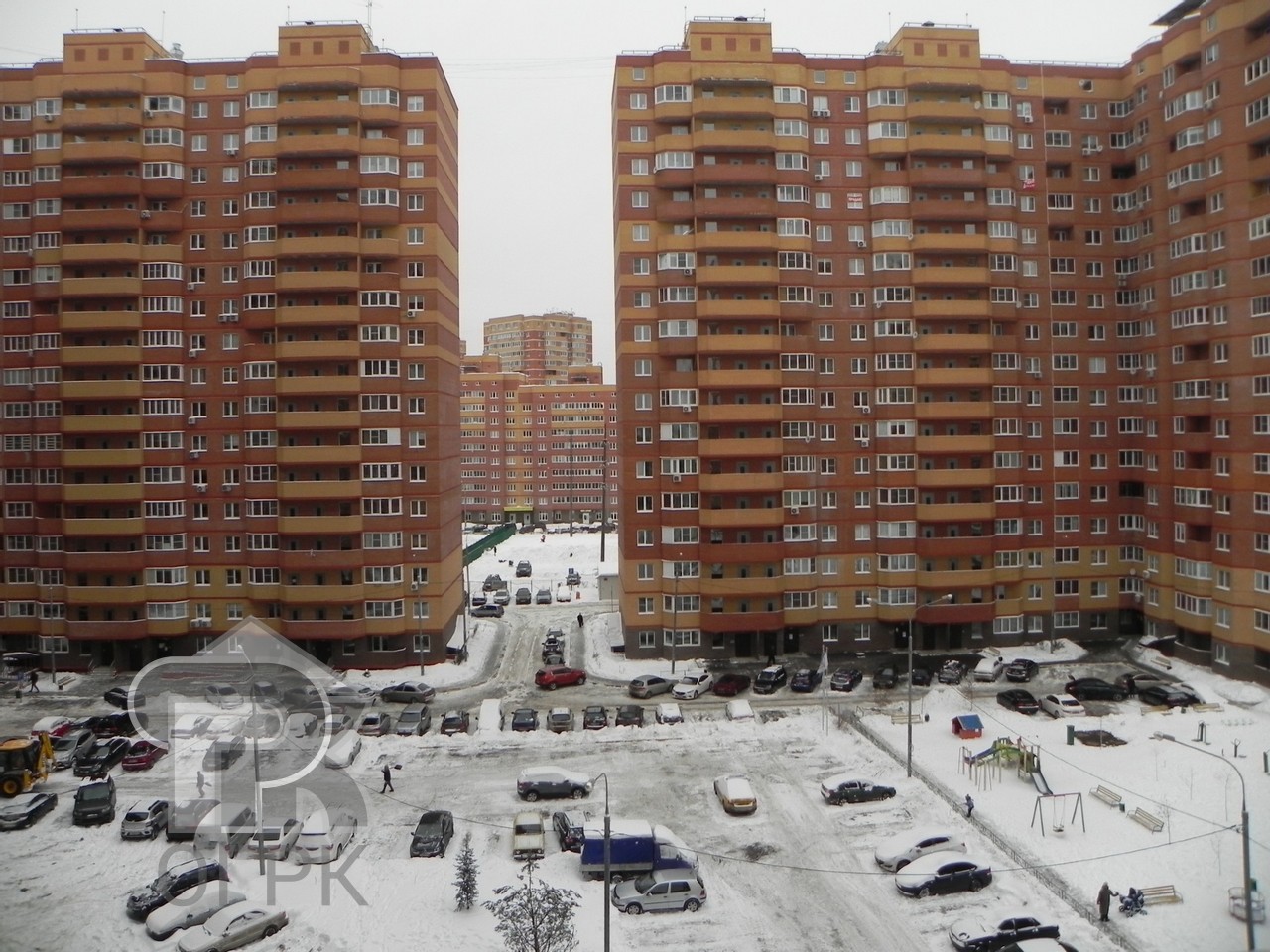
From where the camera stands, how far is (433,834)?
35469 millimetres

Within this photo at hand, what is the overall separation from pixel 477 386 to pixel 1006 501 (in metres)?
114

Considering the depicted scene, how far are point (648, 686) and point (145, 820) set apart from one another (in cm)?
2899

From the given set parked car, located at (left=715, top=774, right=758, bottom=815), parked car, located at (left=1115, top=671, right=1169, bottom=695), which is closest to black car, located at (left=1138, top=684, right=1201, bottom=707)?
parked car, located at (left=1115, top=671, right=1169, bottom=695)

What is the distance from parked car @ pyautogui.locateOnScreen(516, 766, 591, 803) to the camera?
133 feet

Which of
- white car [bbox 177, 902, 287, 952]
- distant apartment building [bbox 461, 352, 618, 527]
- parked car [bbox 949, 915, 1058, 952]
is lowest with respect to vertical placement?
parked car [bbox 949, 915, 1058, 952]

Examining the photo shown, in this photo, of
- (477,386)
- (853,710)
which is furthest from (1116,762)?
(477,386)

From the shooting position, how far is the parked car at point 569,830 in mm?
35125

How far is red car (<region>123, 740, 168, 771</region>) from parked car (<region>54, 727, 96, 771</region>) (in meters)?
2.35

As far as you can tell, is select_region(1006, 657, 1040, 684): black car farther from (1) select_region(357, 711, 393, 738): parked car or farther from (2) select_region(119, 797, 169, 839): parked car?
(2) select_region(119, 797, 169, 839): parked car

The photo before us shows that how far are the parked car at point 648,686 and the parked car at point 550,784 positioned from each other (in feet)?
49.6

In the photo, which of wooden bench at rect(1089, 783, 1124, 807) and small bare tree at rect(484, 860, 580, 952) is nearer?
small bare tree at rect(484, 860, 580, 952)

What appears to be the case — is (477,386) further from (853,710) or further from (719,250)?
(853,710)

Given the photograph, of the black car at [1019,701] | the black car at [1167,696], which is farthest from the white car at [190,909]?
the black car at [1167,696]

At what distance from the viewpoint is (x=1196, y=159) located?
2288 inches
